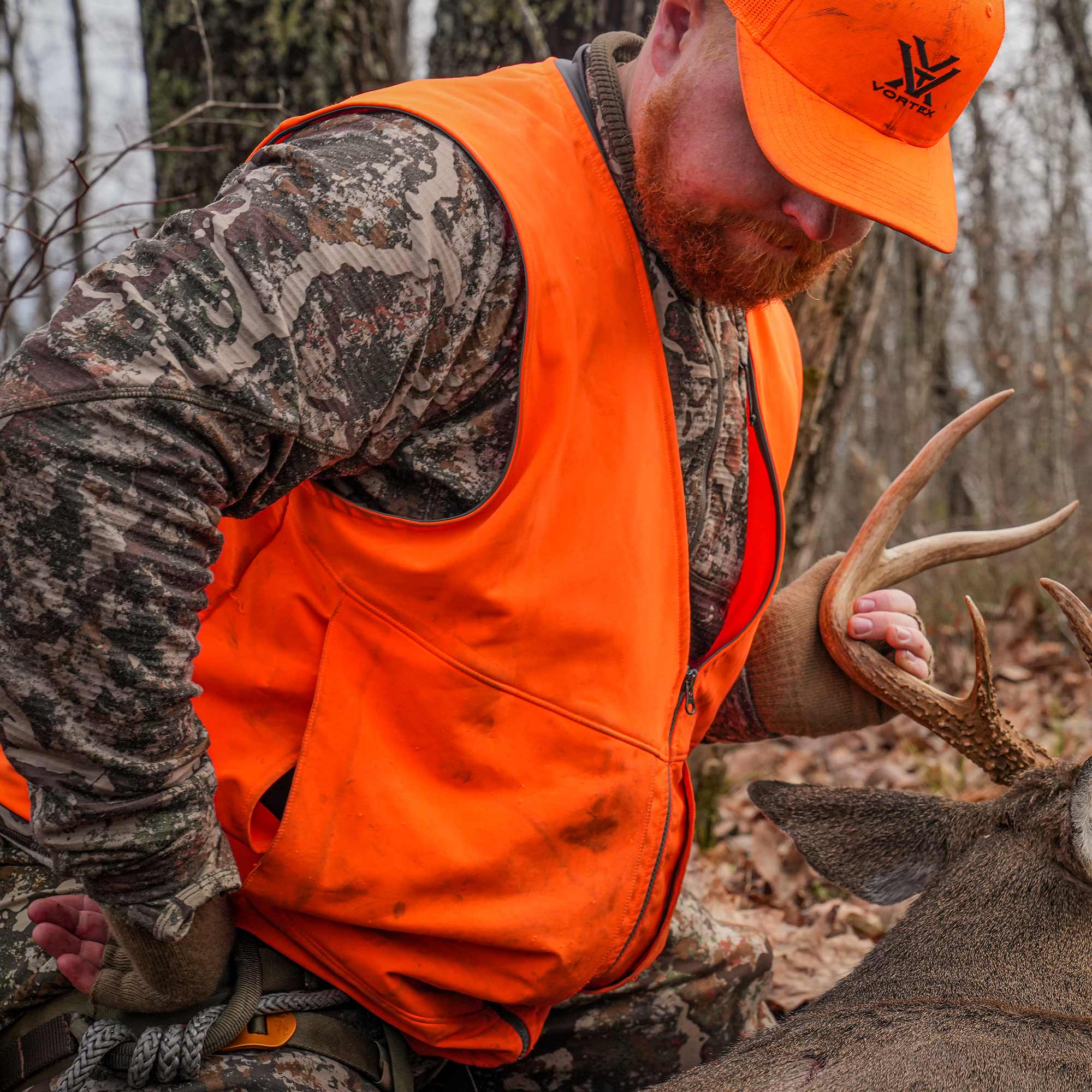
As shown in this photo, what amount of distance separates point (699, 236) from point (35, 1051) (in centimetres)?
232

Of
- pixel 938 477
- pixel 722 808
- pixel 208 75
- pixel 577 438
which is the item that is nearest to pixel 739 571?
pixel 577 438

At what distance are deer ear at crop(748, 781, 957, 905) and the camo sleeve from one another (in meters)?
1.64

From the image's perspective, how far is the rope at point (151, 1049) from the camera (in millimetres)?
2465

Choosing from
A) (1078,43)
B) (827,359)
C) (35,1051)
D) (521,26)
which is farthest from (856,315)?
(1078,43)

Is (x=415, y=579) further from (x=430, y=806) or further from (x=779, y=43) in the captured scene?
(x=779, y=43)

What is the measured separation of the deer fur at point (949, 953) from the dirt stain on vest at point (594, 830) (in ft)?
1.76

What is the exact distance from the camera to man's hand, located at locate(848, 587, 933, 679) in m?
3.37

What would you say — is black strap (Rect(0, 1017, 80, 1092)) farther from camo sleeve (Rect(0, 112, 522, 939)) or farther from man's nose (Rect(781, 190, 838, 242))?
man's nose (Rect(781, 190, 838, 242))

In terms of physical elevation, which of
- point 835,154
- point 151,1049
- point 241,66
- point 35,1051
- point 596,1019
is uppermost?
point 241,66

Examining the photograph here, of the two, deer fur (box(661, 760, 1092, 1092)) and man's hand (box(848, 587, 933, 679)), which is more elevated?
man's hand (box(848, 587, 933, 679))

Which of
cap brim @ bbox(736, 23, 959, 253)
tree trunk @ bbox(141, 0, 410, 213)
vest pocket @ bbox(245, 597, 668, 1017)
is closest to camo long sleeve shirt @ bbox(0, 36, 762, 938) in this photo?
vest pocket @ bbox(245, 597, 668, 1017)

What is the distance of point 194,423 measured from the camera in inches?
79.1

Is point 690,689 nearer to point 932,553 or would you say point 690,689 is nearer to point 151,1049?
point 932,553

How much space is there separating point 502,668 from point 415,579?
0.27 meters
